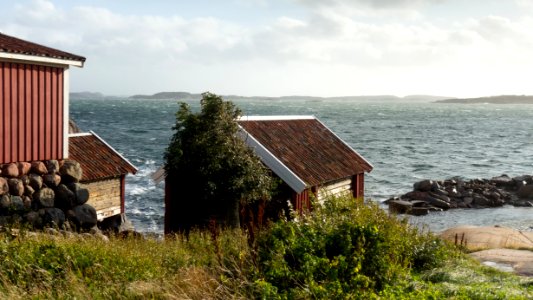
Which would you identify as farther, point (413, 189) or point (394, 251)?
point (413, 189)

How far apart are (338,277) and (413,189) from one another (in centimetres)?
3511

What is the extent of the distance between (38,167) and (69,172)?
3.16 ft

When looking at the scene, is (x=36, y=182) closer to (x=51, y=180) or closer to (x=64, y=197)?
(x=51, y=180)

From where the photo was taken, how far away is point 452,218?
33312 mm

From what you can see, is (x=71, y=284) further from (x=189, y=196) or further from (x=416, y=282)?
(x=189, y=196)

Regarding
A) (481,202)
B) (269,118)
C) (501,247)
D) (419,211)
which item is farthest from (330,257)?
(481,202)

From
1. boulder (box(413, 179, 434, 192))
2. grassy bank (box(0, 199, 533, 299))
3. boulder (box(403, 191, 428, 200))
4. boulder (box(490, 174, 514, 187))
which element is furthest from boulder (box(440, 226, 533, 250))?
boulder (box(490, 174, 514, 187))

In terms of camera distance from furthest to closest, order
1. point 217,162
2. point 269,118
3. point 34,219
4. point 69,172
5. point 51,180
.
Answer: point 269,118, point 69,172, point 217,162, point 51,180, point 34,219

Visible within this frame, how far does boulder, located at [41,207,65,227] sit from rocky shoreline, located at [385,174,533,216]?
72.9 ft

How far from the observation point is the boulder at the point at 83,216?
16578mm

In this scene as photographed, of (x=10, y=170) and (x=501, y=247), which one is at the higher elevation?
(x=10, y=170)

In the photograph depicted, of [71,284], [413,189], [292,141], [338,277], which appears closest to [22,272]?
[71,284]

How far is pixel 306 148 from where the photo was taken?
2028 cm

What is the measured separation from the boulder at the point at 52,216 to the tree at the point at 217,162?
3002mm
